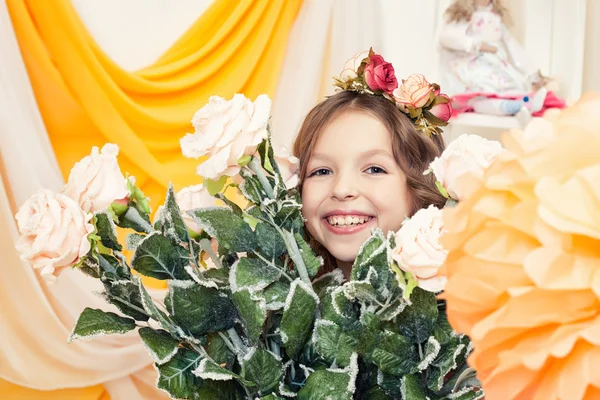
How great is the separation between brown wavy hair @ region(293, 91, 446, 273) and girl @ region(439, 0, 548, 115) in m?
1.24

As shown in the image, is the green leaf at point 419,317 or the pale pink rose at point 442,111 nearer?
the green leaf at point 419,317

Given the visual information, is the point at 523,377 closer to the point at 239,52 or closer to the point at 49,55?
the point at 49,55

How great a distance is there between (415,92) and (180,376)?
430 millimetres

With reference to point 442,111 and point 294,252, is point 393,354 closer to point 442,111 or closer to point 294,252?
point 294,252

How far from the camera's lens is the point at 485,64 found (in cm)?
211

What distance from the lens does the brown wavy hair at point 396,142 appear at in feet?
2.66

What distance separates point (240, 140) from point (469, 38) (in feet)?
5.26

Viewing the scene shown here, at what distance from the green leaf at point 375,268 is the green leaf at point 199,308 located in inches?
5.1

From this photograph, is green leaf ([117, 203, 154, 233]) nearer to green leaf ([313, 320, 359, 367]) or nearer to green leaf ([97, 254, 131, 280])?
green leaf ([97, 254, 131, 280])

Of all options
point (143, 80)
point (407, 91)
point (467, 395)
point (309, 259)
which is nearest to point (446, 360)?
point (467, 395)

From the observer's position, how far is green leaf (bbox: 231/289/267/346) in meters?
0.57

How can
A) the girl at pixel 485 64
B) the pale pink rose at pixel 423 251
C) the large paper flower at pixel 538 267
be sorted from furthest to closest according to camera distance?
the girl at pixel 485 64 < the pale pink rose at pixel 423 251 < the large paper flower at pixel 538 267

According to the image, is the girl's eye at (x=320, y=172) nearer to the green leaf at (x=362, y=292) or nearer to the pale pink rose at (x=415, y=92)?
the pale pink rose at (x=415, y=92)

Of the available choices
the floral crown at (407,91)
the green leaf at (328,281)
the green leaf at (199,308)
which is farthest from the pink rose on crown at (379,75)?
the green leaf at (199,308)
